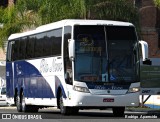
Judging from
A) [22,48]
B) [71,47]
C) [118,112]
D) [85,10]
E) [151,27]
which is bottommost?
[118,112]

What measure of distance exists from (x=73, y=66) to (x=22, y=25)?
21.9 metres

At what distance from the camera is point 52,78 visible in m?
27.0

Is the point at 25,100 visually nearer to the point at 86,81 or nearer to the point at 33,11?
the point at 86,81

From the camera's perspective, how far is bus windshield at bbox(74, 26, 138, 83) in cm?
2459

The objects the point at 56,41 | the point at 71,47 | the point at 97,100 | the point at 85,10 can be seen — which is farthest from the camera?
the point at 85,10

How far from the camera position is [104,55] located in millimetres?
24812

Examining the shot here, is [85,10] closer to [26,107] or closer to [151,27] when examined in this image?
[26,107]

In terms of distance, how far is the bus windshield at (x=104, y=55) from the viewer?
80.7ft

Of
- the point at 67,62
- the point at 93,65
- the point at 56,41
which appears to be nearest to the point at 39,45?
the point at 56,41

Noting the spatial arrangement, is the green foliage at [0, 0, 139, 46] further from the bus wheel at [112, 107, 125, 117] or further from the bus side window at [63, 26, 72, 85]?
the bus side window at [63, 26, 72, 85]

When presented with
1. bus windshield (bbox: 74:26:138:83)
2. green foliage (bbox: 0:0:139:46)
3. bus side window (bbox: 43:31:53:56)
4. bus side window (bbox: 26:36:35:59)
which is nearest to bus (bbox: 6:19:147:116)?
bus windshield (bbox: 74:26:138:83)

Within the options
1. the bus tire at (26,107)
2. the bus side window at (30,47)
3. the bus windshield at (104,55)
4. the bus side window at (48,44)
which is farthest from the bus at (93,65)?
the bus tire at (26,107)

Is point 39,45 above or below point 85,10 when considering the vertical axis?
below

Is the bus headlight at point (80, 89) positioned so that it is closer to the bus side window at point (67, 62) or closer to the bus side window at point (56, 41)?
the bus side window at point (67, 62)
